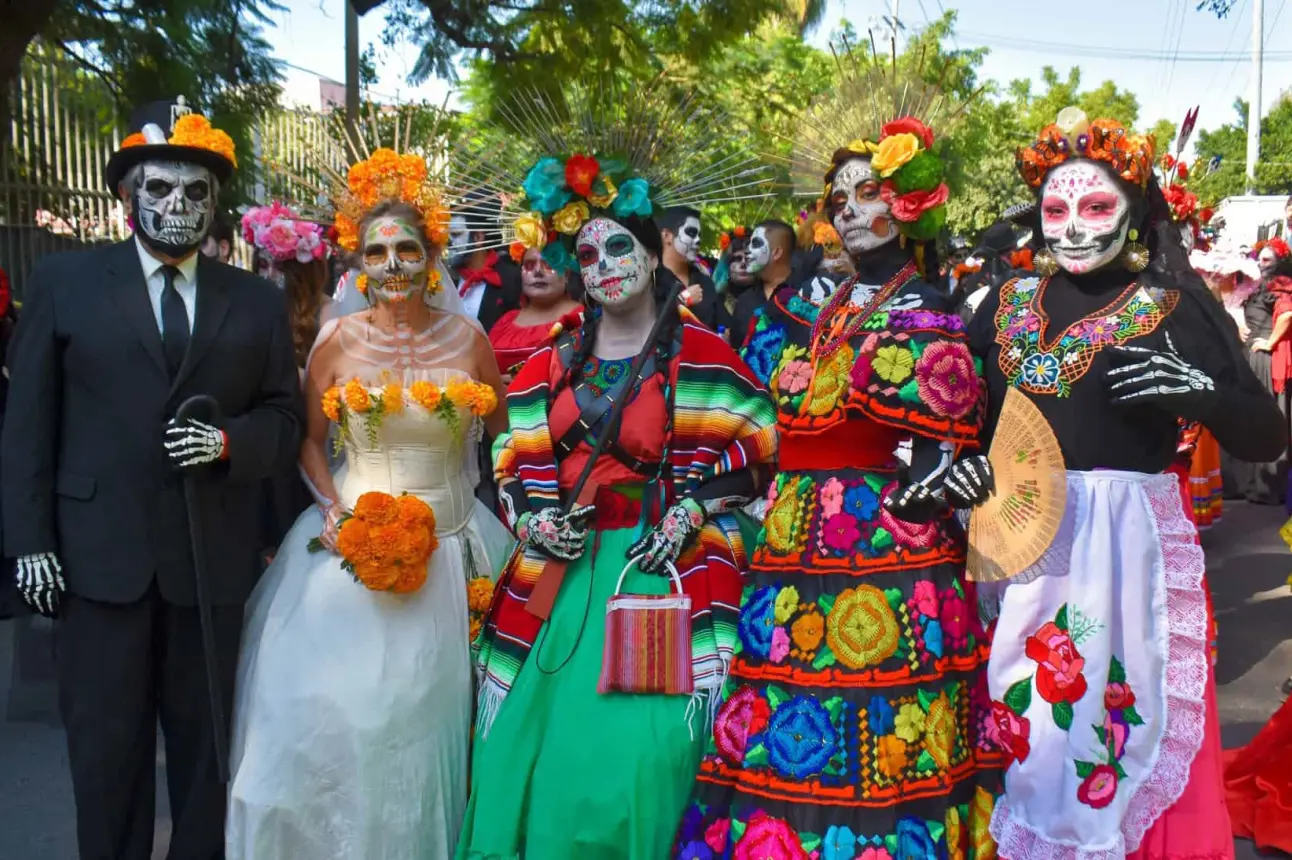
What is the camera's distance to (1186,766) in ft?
11.4

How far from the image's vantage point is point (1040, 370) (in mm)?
3648

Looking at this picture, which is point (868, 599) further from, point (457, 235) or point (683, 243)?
point (683, 243)

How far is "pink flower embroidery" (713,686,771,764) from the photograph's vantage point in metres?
3.55

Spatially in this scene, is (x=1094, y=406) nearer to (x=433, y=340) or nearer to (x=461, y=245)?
(x=433, y=340)

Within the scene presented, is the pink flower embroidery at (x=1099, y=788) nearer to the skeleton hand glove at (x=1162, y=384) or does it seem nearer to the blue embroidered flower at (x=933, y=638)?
the blue embroidered flower at (x=933, y=638)

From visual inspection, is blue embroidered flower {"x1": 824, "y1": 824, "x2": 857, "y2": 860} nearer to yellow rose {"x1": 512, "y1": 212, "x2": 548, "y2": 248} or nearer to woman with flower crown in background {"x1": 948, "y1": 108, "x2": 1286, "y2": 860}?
woman with flower crown in background {"x1": 948, "y1": 108, "x2": 1286, "y2": 860}

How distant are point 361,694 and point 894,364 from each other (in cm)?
195

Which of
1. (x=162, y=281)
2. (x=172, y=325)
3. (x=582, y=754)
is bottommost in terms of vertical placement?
(x=582, y=754)

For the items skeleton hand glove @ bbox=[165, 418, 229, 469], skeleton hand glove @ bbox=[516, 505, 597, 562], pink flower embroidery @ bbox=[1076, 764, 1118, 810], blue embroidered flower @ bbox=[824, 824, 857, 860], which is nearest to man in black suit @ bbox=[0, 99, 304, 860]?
skeleton hand glove @ bbox=[165, 418, 229, 469]

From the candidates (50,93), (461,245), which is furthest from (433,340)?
(50,93)

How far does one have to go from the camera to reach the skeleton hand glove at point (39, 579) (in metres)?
3.78

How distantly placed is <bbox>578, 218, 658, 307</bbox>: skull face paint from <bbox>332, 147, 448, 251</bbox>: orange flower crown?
710 millimetres

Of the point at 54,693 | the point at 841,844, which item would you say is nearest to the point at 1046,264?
the point at 841,844

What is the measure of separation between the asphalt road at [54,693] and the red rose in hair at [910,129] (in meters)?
2.94
